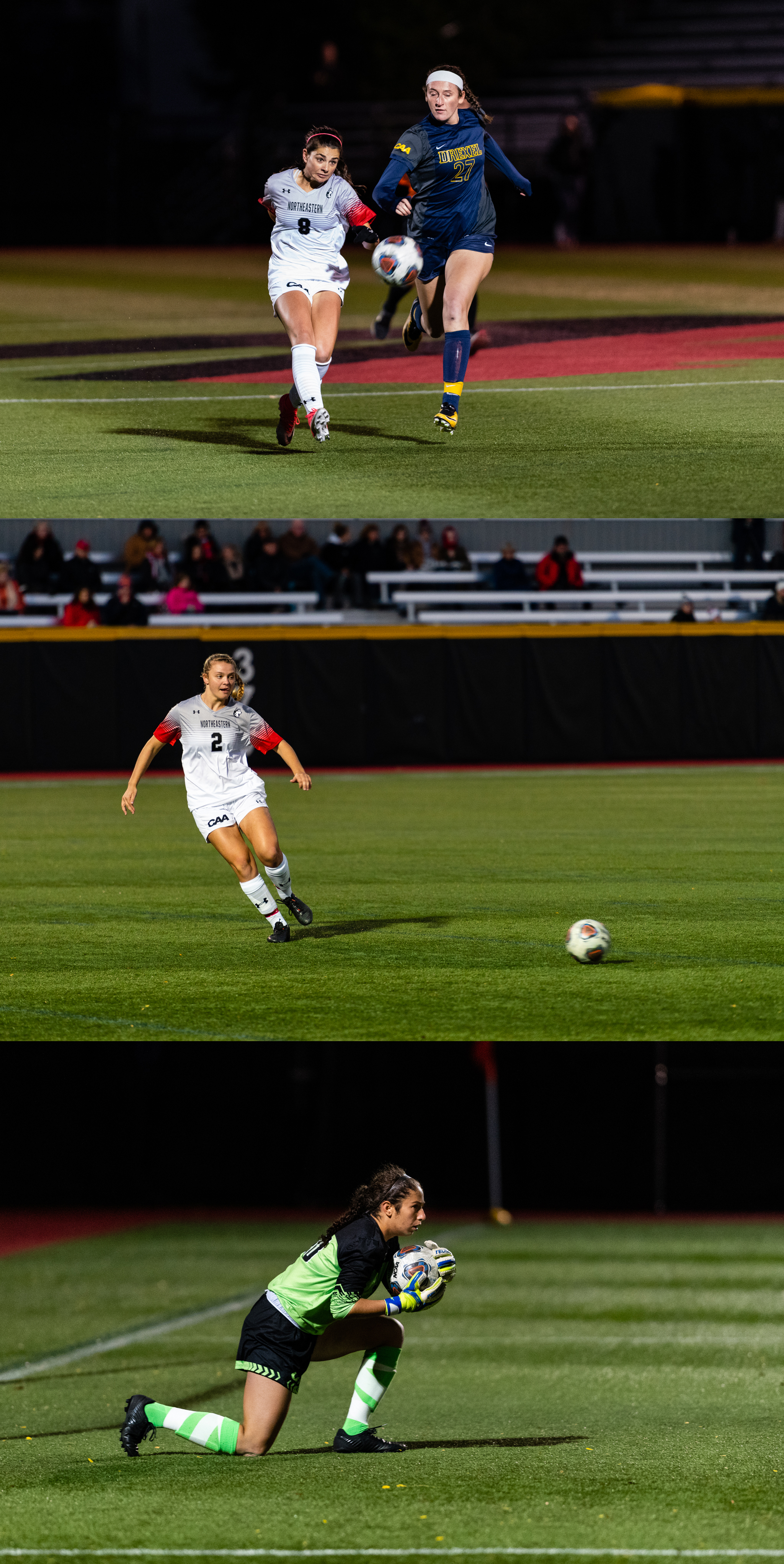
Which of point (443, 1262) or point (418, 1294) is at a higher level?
point (443, 1262)

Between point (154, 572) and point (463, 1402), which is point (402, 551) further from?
point (463, 1402)

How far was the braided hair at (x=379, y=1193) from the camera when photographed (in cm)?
778

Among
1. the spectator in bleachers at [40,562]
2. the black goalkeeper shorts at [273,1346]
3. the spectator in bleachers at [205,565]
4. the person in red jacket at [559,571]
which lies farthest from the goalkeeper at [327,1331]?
the person in red jacket at [559,571]

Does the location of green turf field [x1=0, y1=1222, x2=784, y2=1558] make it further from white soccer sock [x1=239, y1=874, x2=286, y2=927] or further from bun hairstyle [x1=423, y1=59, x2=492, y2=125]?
bun hairstyle [x1=423, y1=59, x2=492, y2=125]

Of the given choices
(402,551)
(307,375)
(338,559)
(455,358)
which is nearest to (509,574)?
(402,551)

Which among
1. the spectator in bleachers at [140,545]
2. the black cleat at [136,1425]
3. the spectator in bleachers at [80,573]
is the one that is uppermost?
the spectator in bleachers at [140,545]

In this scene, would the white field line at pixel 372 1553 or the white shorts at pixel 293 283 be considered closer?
the white field line at pixel 372 1553

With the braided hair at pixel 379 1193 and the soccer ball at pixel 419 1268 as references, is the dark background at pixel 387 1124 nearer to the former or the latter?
the braided hair at pixel 379 1193

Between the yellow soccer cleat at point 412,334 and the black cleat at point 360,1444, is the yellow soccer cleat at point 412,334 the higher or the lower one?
the higher one

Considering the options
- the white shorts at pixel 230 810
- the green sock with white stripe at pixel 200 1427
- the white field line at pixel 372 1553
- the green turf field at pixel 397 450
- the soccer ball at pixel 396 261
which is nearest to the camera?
the white field line at pixel 372 1553

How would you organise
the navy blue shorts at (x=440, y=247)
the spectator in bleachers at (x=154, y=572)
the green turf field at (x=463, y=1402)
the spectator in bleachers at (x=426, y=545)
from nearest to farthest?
1. the green turf field at (x=463, y=1402)
2. the navy blue shorts at (x=440, y=247)
3. the spectator in bleachers at (x=154, y=572)
4. the spectator in bleachers at (x=426, y=545)

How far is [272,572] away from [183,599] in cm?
168

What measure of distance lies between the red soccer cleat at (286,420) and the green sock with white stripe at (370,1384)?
4580mm

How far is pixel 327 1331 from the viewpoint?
8.26 meters
